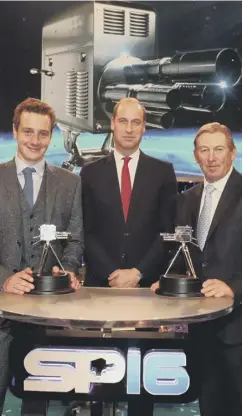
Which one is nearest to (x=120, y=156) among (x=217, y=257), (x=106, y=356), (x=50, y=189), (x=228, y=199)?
(x=50, y=189)

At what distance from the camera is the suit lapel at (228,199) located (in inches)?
113

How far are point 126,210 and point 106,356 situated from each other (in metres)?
1.22

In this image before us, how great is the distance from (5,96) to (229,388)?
213 cm

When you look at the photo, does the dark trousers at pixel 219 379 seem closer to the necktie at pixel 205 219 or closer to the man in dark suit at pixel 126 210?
the necktie at pixel 205 219

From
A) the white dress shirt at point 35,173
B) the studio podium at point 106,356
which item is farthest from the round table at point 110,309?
the white dress shirt at point 35,173

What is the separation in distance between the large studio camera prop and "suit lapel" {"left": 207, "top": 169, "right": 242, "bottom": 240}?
0.65 m

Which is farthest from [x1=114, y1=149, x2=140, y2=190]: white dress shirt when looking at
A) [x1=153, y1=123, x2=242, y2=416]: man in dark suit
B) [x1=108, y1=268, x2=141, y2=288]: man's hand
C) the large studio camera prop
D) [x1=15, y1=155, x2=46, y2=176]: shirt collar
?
[x1=108, y1=268, x2=141, y2=288]: man's hand

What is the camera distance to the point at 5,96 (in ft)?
11.7

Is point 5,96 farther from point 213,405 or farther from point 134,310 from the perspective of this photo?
point 213,405

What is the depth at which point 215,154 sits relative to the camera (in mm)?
3020

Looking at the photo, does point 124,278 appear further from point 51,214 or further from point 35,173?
point 35,173

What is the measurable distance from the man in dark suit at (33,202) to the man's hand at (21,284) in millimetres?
351

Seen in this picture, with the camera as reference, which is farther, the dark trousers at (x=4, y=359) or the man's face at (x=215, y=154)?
the man's face at (x=215, y=154)

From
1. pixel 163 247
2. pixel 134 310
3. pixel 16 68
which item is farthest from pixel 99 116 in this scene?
pixel 134 310
